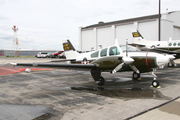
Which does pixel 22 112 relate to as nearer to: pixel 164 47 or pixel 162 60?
pixel 162 60

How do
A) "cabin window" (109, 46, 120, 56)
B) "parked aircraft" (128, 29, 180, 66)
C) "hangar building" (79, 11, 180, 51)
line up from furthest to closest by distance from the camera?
"hangar building" (79, 11, 180, 51)
"parked aircraft" (128, 29, 180, 66)
"cabin window" (109, 46, 120, 56)

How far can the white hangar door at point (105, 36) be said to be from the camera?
41.6m

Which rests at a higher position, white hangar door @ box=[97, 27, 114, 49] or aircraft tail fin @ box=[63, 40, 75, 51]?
white hangar door @ box=[97, 27, 114, 49]

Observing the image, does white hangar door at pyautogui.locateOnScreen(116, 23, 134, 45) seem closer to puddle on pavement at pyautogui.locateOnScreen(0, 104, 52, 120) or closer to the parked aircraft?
the parked aircraft

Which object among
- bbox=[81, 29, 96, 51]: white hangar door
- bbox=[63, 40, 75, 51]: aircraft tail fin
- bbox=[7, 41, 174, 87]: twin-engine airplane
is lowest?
bbox=[7, 41, 174, 87]: twin-engine airplane

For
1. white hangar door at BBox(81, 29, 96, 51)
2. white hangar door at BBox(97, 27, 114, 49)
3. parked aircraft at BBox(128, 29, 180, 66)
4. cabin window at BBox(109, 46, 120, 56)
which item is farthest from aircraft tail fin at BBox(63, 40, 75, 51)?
white hangar door at BBox(81, 29, 96, 51)

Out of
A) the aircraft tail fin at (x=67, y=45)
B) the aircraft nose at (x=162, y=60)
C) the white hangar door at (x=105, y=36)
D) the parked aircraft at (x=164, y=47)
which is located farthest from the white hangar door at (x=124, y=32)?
the aircraft nose at (x=162, y=60)

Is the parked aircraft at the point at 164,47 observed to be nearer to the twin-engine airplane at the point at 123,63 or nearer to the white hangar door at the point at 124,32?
the twin-engine airplane at the point at 123,63

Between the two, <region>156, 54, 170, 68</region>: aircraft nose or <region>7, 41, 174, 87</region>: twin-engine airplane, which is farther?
<region>7, 41, 174, 87</region>: twin-engine airplane

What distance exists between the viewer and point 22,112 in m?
4.59

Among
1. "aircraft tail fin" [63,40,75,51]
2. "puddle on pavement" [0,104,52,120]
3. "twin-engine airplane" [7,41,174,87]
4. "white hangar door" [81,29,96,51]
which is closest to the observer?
"puddle on pavement" [0,104,52,120]

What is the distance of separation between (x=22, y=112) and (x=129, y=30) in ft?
119

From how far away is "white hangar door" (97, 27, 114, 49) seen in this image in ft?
136

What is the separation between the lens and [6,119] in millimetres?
4117
